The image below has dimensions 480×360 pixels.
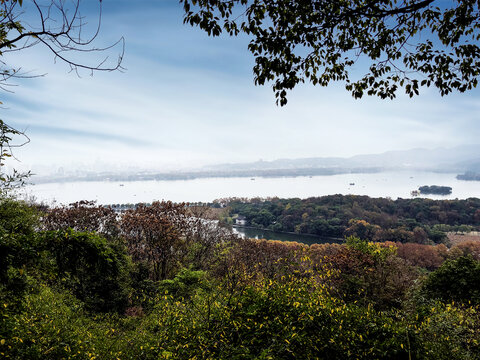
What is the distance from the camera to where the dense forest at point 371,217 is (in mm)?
37781

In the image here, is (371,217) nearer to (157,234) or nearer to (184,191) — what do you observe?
(157,234)

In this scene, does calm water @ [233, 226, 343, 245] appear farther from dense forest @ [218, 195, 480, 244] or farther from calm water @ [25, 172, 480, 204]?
calm water @ [25, 172, 480, 204]

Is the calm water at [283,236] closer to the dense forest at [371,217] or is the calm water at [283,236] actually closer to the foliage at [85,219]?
the dense forest at [371,217]

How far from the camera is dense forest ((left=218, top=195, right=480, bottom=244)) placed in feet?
124

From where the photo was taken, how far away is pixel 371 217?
149 feet

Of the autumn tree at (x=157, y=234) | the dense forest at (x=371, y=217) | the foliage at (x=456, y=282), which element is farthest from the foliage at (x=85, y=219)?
the dense forest at (x=371, y=217)

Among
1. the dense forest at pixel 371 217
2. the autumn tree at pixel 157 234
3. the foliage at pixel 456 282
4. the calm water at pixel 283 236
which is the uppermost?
the autumn tree at pixel 157 234

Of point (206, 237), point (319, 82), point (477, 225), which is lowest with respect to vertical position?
point (477, 225)

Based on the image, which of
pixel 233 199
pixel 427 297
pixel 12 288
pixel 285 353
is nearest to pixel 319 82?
pixel 285 353

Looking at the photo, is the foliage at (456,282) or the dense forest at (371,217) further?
the dense forest at (371,217)

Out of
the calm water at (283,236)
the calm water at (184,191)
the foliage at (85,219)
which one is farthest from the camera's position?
the calm water at (283,236)

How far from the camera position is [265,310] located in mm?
4055

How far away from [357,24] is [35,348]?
668 centimetres

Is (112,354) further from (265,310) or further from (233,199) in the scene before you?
(233,199)
